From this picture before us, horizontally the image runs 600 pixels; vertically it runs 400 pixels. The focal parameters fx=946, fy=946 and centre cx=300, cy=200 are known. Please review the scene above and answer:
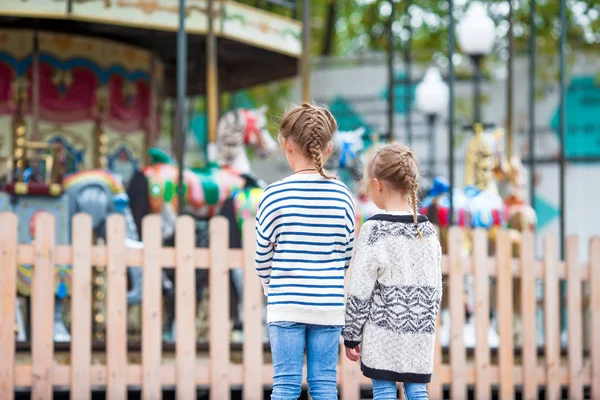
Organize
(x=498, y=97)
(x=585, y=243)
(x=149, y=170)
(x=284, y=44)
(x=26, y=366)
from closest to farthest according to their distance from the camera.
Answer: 1. (x=26, y=366)
2. (x=149, y=170)
3. (x=284, y=44)
4. (x=585, y=243)
5. (x=498, y=97)

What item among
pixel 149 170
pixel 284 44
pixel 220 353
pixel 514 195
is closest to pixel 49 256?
pixel 220 353

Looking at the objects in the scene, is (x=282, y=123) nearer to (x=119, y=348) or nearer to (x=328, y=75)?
(x=119, y=348)

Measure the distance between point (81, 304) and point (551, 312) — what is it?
317cm

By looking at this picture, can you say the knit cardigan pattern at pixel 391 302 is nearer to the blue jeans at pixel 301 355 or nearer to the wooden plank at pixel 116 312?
→ the blue jeans at pixel 301 355

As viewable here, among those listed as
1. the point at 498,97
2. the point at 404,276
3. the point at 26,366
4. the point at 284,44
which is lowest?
the point at 26,366

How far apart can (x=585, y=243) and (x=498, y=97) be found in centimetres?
351

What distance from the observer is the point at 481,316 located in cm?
638

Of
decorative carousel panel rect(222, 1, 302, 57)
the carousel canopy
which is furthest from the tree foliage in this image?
decorative carousel panel rect(222, 1, 302, 57)

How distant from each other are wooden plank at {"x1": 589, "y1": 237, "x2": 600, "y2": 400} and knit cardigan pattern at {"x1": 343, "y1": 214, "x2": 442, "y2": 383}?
3162 millimetres

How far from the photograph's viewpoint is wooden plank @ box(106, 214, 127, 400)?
19.2 ft

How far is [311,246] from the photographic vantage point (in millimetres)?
3664

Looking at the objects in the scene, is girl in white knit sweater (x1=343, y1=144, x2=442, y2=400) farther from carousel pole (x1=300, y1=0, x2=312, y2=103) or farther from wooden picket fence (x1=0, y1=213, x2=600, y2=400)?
carousel pole (x1=300, y1=0, x2=312, y2=103)

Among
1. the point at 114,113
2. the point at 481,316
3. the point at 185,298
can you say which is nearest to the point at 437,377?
the point at 481,316

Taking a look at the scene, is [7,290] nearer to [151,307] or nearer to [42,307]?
[42,307]
